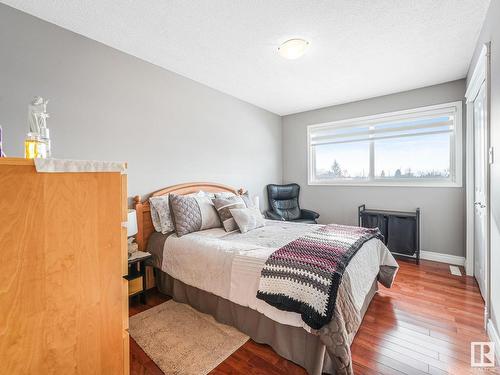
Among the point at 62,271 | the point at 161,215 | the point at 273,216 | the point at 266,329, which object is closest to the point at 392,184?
the point at 273,216

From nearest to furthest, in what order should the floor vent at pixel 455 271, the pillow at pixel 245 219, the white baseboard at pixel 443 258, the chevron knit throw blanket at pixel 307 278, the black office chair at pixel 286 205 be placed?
the chevron knit throw blanket at pixel 307 278 < the pillow at pixel 245 219 < the floor vent at pixel 455 271 < the white baseboard at pixel 443 258 < the black office chair at pixel 286 205

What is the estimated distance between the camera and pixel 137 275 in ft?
7.50

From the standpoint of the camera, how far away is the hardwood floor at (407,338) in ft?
5.02

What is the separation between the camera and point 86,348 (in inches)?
33.9

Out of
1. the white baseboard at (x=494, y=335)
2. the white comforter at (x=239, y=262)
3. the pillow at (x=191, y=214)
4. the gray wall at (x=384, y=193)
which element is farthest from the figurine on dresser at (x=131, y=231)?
the gray wall at (x=384, y=193)

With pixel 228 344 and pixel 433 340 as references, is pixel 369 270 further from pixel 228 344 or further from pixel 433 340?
pixel 228 344

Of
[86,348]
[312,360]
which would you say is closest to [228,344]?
[312,360]

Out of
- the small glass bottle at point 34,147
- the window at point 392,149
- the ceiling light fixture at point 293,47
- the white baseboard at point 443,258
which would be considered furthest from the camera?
the window at point 392,149

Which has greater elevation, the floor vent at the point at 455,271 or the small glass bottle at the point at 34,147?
the small glass bottle at the point at 34,147

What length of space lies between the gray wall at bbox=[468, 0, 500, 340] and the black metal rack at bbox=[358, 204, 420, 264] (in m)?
1.55

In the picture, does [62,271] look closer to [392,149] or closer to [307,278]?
[307,278]

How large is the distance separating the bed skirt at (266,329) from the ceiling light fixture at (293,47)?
231 centimetres

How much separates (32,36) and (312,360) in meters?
3.15

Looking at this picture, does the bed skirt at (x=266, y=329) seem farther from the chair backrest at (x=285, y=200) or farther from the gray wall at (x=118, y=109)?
the chair backrest at (x=285, y=200)
